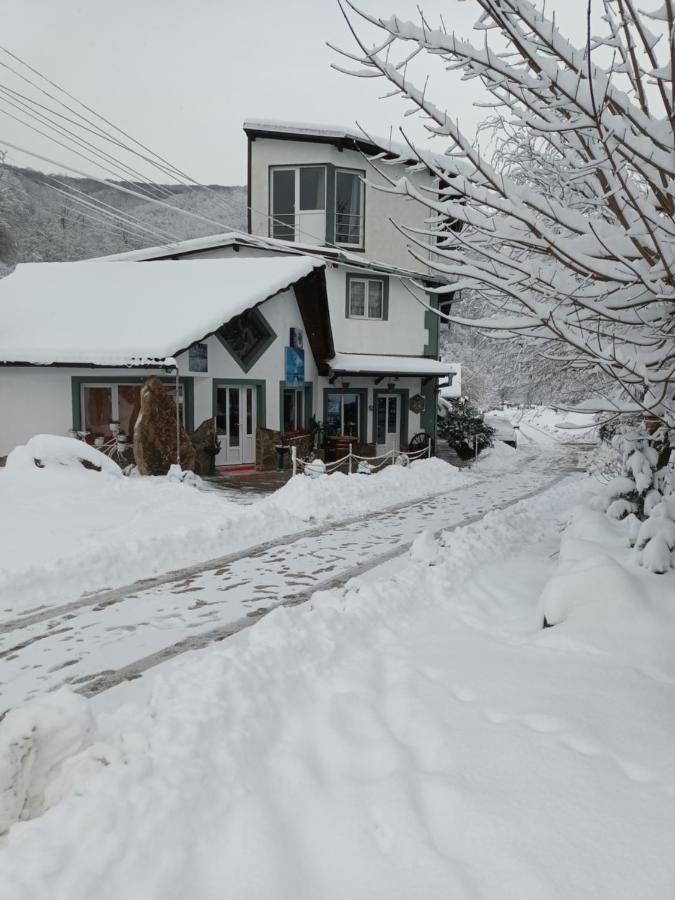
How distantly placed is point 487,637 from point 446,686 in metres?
1.17

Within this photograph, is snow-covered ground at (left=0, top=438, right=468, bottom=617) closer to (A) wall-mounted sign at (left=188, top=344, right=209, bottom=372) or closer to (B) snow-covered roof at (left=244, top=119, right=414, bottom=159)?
(A) wall-mounted sign at (left=188, top=344, right=209, bottom=372)

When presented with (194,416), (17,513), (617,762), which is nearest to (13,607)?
(17,513)

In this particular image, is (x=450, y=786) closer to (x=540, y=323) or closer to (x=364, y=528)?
(x=540, y=323)

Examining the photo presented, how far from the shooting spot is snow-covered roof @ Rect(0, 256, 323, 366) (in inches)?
578

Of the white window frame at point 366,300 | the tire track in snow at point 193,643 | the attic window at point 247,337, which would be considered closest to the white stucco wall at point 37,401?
the attic window at point 247,337

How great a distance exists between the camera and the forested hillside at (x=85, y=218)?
33.7 metres

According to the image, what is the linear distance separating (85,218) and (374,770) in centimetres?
7178

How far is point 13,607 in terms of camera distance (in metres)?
6.67

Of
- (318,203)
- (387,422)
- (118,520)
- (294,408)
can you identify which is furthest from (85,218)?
(118,520)

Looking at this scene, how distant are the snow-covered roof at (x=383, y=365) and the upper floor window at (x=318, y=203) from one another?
13.9 ft

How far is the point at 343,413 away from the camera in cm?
2133

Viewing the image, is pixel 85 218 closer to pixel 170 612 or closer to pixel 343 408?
pixel 343 408

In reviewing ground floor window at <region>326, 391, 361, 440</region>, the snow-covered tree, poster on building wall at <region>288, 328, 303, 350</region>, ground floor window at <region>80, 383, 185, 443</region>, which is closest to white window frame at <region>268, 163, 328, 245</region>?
poster on building wall at <region>288, 328, 303, 350</region>

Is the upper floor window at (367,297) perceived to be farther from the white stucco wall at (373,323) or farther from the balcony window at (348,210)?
the balcony window at (348,210)
